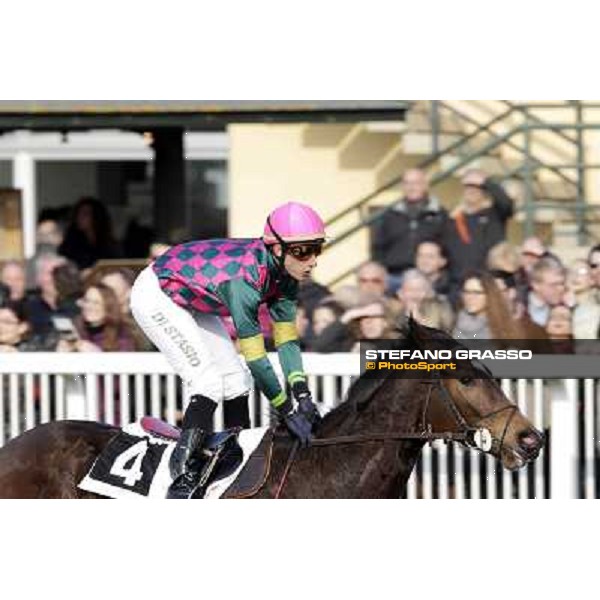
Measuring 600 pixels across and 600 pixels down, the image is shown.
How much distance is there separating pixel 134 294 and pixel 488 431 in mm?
1334

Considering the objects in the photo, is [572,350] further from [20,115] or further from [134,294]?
[20,115]

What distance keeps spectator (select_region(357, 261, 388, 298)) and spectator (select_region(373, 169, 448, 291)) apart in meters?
0.10

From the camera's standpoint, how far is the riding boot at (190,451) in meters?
6.18

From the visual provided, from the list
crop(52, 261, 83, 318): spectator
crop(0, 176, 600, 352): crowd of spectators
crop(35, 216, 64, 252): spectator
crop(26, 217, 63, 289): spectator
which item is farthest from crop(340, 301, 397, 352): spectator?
crop(35, 216, 64, 252): spectator

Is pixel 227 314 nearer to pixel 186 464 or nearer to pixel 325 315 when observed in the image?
pixel 186 464

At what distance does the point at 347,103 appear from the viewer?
979 centimetres

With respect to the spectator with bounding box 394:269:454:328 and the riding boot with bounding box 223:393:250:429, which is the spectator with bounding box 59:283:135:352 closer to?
the spectator with bounding box 394:269:454:328

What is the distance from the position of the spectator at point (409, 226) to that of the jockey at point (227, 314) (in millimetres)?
2331

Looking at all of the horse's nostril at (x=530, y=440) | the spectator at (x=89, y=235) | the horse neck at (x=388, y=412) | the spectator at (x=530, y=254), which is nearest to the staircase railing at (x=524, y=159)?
the spectator at (x=530, y=254)

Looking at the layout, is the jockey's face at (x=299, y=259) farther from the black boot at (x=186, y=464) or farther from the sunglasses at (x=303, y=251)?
the black boot at (x=186, y=464)

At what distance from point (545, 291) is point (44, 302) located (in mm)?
2259

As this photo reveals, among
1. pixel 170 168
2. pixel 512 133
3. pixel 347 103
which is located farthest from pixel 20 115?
pixel 512 133

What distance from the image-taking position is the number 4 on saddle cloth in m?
6.21

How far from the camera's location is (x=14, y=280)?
8.96 metres
